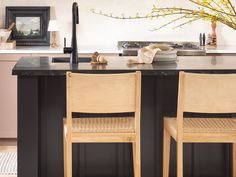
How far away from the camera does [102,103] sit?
3289 mm

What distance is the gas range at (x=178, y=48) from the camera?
18.2 feet

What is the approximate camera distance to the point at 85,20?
6.20 m

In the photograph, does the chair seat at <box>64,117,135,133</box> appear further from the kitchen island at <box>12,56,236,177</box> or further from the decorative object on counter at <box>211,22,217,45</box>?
the decorative object on counter at <box>211,22,217,45</box>

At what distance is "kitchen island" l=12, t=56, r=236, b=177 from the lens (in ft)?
11.6

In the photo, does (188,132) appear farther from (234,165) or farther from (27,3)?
(27,3)

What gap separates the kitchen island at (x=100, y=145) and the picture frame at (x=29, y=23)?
2288mm

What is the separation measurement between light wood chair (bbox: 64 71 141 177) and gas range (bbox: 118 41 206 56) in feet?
7.41

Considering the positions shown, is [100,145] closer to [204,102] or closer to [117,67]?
[117,67]

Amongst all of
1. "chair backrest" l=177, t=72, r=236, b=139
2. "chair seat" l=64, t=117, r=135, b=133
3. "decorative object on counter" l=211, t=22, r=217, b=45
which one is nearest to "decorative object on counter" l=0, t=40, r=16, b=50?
"decorative object on counter" l=211, t=22, r=217, b=45

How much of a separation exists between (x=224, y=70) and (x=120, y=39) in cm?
278

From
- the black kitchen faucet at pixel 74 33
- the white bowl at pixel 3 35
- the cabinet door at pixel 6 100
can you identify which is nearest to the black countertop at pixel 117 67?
the black kitchen faucet at pixel 74 33

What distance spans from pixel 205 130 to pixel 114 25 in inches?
121

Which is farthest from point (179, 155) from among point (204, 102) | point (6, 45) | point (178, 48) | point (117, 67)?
point (6, 45)

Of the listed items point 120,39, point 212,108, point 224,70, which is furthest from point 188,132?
point 120,39
